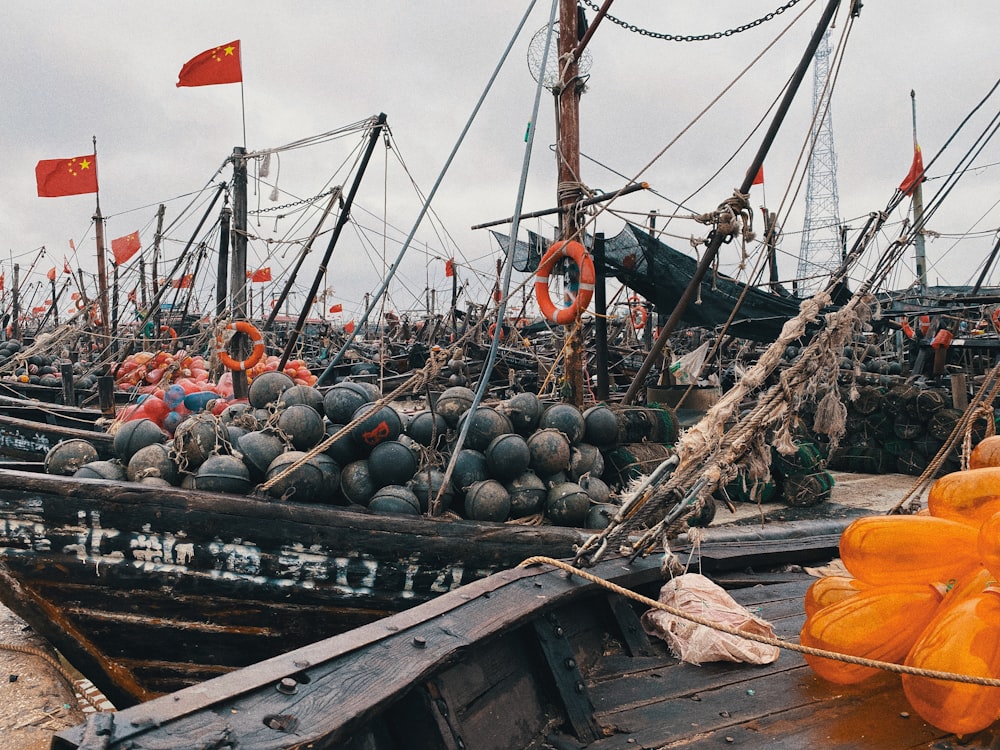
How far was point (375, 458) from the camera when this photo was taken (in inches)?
194

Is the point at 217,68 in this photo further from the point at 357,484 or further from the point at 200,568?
the point at 200,568

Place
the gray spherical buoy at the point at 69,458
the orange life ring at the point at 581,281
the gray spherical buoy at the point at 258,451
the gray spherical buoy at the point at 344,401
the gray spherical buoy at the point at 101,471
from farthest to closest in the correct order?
the orange life ring at the point at 581,281, the gray spherical buoy at the point at 344,401, the gray spherical buoy at the point at 69,458, the gray spherical buoy at the point at 258,451, the gray spherical buoy at the point at 101,471

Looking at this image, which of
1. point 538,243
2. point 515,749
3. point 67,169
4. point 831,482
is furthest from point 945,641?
point 67,169

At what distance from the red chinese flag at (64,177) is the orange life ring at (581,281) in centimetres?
1379

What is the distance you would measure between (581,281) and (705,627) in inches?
194

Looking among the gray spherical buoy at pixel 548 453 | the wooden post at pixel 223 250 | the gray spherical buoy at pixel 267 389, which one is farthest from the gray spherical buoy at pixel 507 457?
the wooden post at pixel 223 250

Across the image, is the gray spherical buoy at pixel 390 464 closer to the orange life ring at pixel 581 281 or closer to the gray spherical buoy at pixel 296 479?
the gray spherical buoy at pixel 296 479

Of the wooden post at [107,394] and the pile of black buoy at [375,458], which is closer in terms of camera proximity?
the pile of black buoy at [375,458]

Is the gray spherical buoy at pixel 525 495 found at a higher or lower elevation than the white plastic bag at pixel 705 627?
higher

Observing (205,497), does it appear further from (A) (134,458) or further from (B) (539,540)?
(B) (539,540)

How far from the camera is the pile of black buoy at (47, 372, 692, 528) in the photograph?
4.68 meters

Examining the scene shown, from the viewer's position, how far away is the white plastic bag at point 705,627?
10.4 feet

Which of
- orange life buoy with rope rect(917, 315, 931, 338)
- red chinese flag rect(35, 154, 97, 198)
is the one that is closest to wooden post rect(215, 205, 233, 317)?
red chinese flag rect(35, 154, 97, 198)

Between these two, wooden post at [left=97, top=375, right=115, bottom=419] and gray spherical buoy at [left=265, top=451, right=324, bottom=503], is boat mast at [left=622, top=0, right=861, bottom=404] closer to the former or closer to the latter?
gray spherical buoy at [left=265, top=451, right=324, bottom=503]
